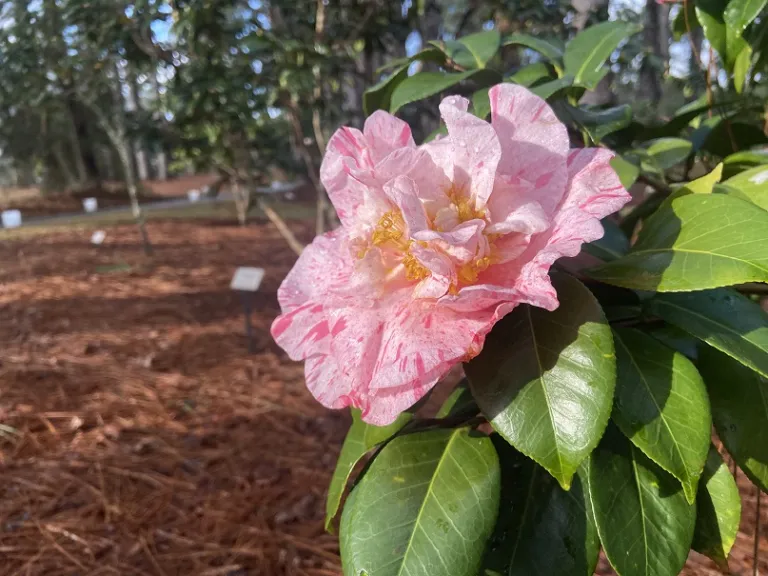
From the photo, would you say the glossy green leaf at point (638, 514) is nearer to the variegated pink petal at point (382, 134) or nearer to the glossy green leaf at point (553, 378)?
the glossy green leaf at point (553, 378)

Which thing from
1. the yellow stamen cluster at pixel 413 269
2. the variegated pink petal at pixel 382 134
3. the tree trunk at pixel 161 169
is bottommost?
the tree trunk at pixel 161 169

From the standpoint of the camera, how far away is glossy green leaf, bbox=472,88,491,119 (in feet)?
2.29

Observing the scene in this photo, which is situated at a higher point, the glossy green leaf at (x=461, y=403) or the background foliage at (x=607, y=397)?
the background foliage at (x=607, y=397)

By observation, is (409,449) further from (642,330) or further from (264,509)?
(264,509)

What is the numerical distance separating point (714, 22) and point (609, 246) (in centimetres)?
39

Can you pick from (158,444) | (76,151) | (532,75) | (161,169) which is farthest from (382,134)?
(161,169)

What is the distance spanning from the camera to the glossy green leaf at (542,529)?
60cm

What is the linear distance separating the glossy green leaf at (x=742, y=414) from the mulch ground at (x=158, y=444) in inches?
31.5

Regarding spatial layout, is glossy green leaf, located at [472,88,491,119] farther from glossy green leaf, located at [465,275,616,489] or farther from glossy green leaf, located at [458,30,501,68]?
glossy green leaf, located at [465,275,616,489]

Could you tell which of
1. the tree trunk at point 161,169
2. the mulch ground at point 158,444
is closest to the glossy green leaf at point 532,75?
the mulch ground at point 158,444

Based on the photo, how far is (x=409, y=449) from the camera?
64cm

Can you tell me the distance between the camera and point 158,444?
2.12 m

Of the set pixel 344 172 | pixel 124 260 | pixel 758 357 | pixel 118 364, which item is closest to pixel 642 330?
pixel 758 357

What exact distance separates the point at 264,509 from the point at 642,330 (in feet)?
4.76
